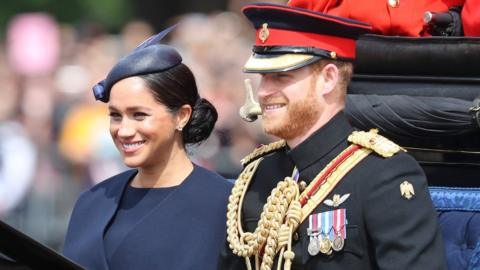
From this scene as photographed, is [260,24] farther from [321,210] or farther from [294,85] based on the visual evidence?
[321,210]

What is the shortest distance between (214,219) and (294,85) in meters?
0.71

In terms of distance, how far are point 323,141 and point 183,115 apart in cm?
74

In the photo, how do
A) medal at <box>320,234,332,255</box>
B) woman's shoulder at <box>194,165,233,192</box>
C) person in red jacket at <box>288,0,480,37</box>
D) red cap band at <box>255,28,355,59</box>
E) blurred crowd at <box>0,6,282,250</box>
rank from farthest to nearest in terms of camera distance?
blurred crowd at <box>0,6,282,250</box> < woman's shoulder at <box>194,165,233,192</box> < person in red jacket at <box>288,0,480,37</box> < red cap band at <box>255,28,355,59</box> < medal at <box>320,234,332,255</box>

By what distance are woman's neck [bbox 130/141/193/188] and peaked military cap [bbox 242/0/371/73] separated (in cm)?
64

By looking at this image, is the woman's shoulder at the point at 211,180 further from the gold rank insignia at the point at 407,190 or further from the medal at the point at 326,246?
the gold rank insignia at the point at 407,190

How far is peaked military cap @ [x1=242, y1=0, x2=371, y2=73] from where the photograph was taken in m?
4.20

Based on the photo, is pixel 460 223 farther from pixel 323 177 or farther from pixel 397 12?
pixel 397 12

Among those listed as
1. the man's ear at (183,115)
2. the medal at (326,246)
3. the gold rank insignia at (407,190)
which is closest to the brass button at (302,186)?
the medal at (326,246)

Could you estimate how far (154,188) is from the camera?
4.79 meters

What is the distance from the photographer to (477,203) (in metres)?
4.29

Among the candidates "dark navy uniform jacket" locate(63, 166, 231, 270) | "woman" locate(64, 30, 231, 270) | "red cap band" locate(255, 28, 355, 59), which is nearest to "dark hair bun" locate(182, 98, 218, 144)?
"woman" locate(64, 30, 231, 270)

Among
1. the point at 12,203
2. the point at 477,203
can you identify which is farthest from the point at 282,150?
the point at 12,203

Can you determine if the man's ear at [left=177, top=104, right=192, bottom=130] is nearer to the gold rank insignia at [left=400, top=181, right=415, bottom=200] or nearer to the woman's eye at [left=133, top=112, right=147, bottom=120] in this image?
the woman's eye at [left=133, top=112, right=147, bottom=120]

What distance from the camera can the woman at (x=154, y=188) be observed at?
4633mm
